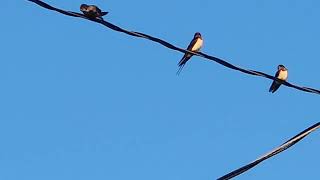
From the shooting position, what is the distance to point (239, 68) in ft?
21.4

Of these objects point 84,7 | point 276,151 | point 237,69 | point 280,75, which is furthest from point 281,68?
point 276,151

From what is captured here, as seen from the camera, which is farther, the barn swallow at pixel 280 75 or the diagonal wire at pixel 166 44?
the barn swallow at pixel 280 75

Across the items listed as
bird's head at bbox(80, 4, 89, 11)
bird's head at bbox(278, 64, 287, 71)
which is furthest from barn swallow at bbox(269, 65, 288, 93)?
bird's head at bbox(80, 4, 89, 11)

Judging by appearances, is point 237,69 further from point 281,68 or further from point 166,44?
point 281,68

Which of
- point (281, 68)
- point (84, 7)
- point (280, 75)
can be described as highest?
point (281, 68)

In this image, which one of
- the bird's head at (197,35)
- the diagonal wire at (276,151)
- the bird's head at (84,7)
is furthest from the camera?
the bird's head at (197,35)

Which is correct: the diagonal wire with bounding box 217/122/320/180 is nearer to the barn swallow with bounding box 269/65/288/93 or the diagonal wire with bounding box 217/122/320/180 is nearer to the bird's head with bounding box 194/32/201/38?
the barn swallow with bounding box 269/65/288/93

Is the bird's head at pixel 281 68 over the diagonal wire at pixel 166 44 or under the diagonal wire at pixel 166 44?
over

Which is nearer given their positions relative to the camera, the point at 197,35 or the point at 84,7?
the point at 84,7

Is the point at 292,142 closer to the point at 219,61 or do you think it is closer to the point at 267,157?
the point at 267,157

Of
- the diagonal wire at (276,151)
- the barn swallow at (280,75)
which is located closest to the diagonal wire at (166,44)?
the diagonal wire at (276,151)

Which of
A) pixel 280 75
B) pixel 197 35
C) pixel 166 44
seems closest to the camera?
pixel 166 44

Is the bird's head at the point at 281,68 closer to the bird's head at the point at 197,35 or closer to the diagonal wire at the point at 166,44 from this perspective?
the bird's head at the point at 197,35

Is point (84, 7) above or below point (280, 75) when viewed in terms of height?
below
